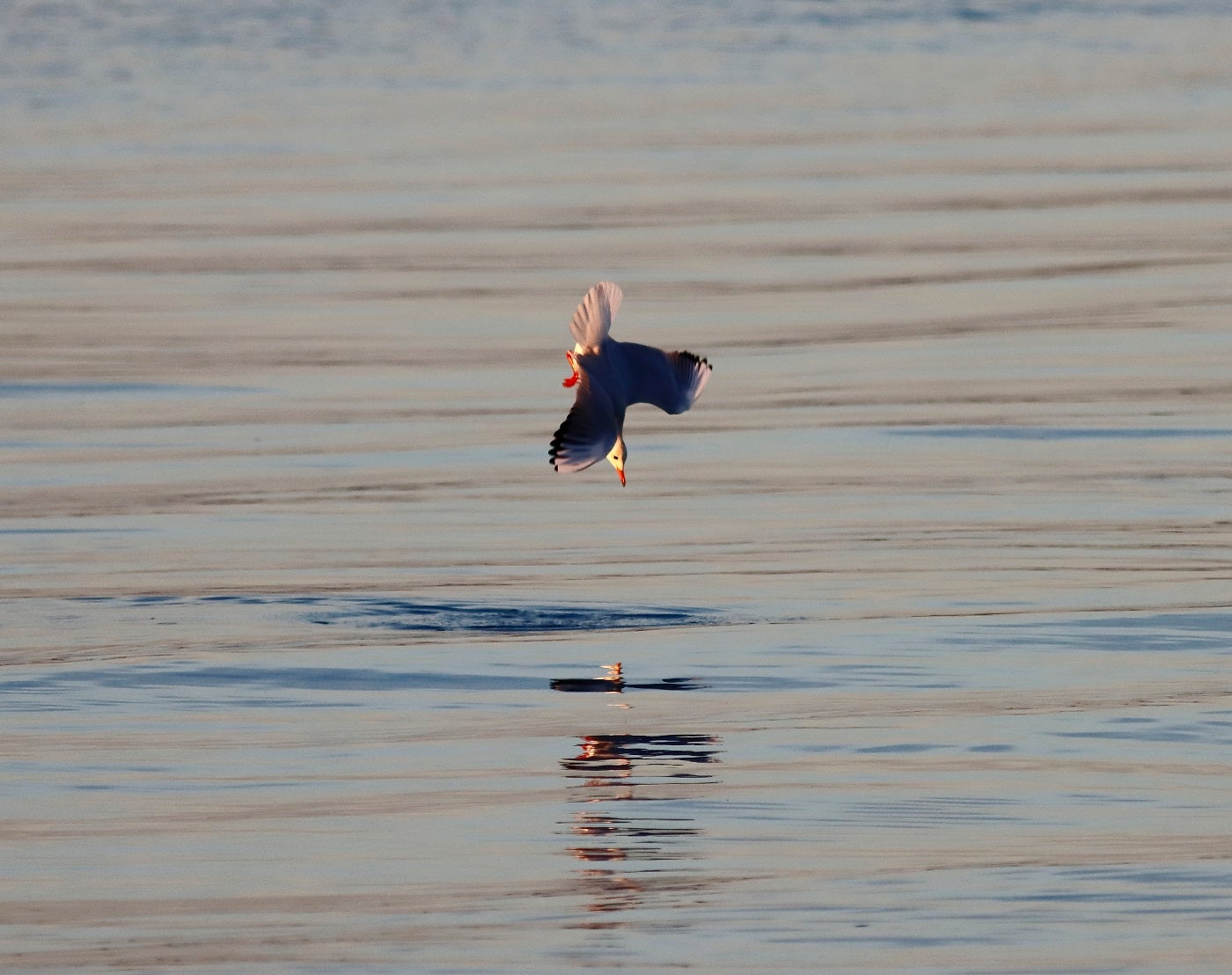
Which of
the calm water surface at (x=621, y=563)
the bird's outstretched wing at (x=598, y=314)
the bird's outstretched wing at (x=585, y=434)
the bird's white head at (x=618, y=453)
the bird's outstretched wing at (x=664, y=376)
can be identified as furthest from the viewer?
the bird's outstretched wing at (x=664, y=376)

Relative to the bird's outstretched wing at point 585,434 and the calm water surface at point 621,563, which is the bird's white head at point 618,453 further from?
the calm water surface at point 621,563

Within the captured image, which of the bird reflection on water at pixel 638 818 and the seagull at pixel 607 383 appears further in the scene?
the seagull at pixel 607 383

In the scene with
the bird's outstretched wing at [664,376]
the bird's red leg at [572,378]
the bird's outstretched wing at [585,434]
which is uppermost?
the bird's outstretched wing at [664,376]

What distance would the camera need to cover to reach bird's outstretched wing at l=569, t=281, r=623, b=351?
7938 mm

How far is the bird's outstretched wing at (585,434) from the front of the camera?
776 centimetres

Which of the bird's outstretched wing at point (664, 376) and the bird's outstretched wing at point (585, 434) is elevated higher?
the bird's outstretched wing at point (664, 376)

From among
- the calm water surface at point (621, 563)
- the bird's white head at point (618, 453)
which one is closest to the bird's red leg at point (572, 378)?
the bird's white head at point (618, 453)

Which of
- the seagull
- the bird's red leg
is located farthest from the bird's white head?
the bird's red leg

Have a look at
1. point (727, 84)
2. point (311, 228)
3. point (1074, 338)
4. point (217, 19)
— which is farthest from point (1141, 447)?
Result: point (217, 19)

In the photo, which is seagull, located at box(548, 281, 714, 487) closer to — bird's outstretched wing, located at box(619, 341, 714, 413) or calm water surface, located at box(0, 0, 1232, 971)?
bird's outstretched wing, located at box(619, 341, 714, 413)

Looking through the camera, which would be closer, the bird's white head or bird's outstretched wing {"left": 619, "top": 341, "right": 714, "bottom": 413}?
the bird's white head

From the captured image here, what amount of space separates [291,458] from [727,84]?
1638 cm

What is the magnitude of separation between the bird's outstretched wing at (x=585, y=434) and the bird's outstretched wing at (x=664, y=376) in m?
0.25

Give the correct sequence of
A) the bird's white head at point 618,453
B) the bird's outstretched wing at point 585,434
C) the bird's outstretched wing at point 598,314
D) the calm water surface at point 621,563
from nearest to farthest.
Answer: the calm water surface at point 621,563 → the bird's white head at point 618,453 → the bird's outstretched wing at point 585,434 → the bird's outstretched wing at point 598,314
